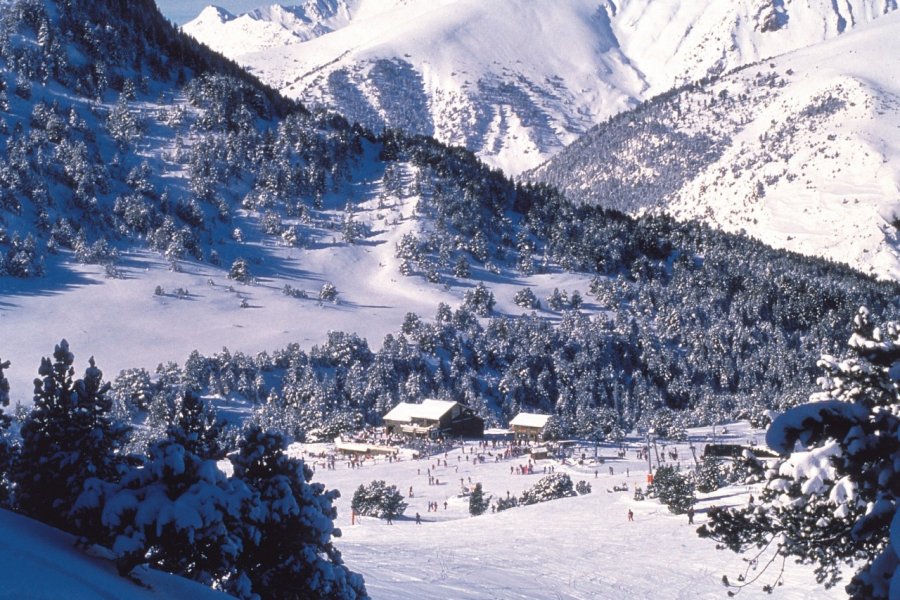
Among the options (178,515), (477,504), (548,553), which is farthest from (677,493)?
(178,515)

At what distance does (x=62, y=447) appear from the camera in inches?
587

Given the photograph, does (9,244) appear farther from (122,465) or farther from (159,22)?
(122,465)

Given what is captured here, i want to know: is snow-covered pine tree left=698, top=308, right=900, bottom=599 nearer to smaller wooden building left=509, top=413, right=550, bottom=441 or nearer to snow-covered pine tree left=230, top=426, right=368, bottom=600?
snow-covered pine tree left=230, top=426, right=368, bottom=600

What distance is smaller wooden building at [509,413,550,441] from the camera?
7598 cm

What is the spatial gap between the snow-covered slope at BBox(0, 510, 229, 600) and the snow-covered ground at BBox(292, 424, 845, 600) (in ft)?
32.4

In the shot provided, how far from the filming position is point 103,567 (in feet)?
37.8

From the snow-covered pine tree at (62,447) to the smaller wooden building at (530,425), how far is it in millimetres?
61455

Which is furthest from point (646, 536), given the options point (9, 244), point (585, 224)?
point (585, 224)

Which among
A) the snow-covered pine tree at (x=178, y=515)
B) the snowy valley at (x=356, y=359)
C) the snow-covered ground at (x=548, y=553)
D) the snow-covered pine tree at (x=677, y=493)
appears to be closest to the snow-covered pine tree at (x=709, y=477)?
the snowy valley at (x=356, y=359)

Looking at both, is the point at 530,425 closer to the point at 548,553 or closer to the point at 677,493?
the point at 677,493

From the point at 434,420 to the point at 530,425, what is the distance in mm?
8473

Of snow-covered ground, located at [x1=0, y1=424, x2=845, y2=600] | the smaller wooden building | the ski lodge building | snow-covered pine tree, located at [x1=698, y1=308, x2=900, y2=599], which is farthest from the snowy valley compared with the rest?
the ski lodge building

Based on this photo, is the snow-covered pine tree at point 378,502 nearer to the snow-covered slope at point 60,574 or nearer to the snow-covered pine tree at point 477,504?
the snow-covered pine tree at point 477,504

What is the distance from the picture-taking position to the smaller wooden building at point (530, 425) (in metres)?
76.0
